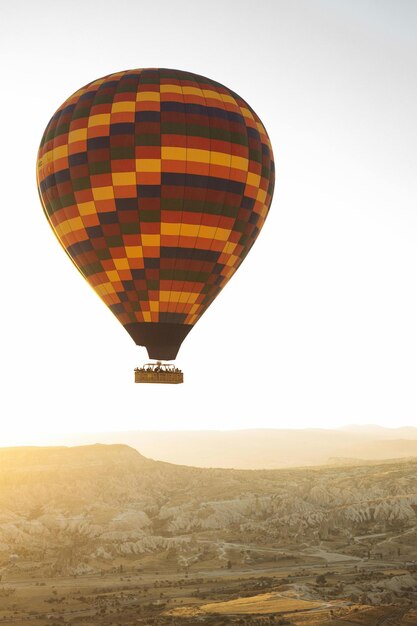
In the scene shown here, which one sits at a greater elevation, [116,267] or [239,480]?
[116,267]

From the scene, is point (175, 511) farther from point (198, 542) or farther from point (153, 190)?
point (153, 190)

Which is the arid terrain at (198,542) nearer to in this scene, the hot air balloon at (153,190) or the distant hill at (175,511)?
the distant hill at (175,511)

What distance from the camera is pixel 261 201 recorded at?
40.2 meters

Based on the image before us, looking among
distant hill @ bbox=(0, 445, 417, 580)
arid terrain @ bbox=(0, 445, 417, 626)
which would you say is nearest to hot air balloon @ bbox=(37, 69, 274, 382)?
arid terrain @ bbox=(0, 445, 417, 626)

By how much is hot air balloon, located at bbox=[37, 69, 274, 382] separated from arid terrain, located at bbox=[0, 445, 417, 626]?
2676 centimetres

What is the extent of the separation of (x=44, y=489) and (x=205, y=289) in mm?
84036

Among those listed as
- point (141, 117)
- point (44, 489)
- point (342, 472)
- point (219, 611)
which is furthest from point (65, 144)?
point (342, 472)

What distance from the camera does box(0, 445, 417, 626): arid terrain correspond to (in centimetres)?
5997

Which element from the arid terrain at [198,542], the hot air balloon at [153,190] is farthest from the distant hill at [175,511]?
the hot air balloon at [153,190]

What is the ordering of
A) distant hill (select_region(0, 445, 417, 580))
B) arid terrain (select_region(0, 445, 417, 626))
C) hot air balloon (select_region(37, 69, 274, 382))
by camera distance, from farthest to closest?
distant hill (select_region(0, 445, 417, 580))
arid terrain (select_region(0, 445, 417, 626))
hot air balloon (select_region(37, 69, 274, 382))

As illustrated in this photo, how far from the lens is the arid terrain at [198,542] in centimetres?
5997

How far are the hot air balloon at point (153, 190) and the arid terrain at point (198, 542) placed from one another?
2676 cm

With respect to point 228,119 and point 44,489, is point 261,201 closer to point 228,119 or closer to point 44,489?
point 228,119

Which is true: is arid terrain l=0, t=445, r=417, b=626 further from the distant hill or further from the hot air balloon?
the hot air balloon
